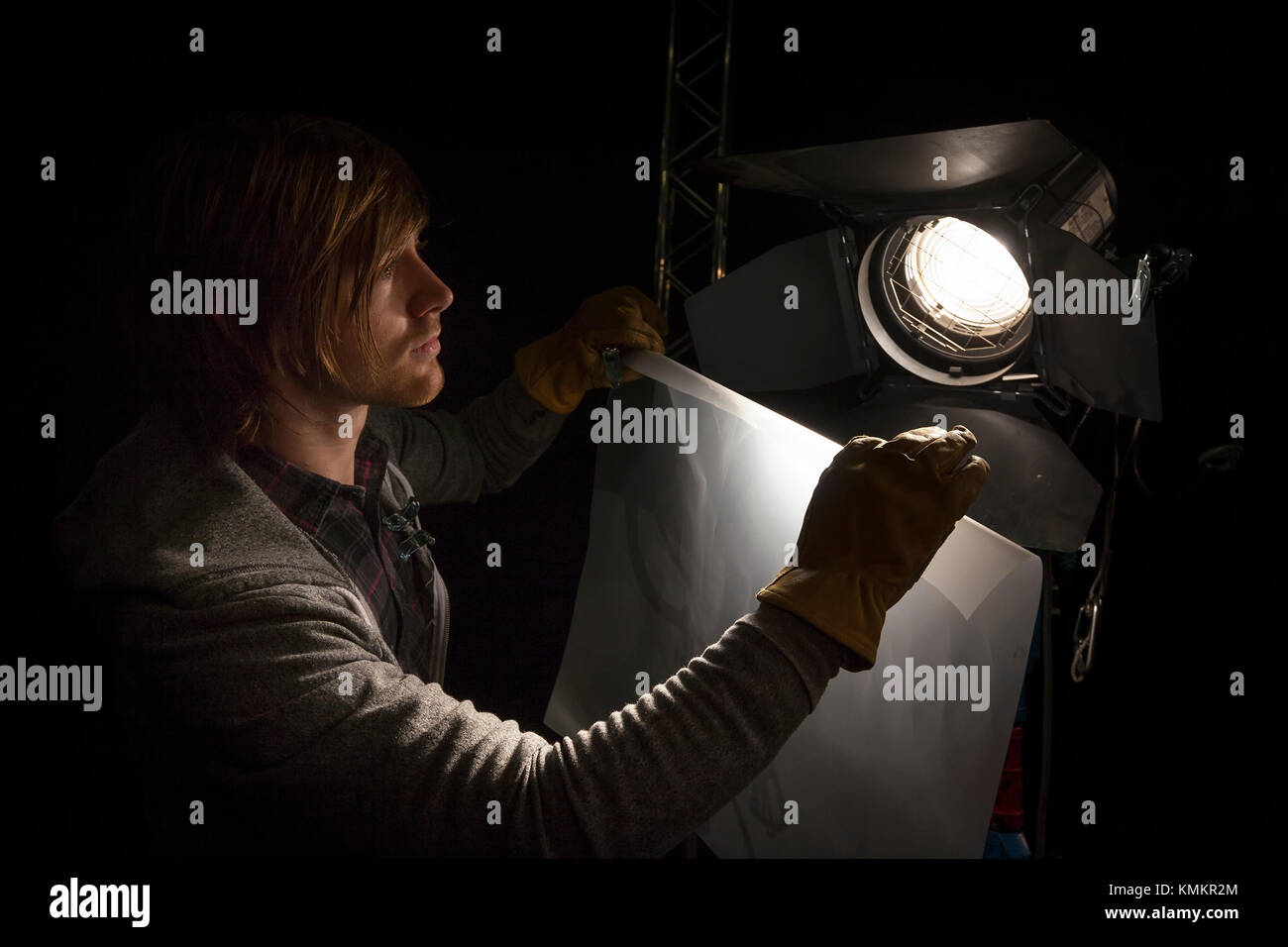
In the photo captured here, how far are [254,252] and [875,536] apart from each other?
935 millimetres

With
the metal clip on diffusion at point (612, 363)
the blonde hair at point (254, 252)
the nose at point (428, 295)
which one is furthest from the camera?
the metal clip on diffusion at point (612, 363)

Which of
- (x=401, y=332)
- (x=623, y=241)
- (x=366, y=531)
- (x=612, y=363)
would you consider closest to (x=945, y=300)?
(x=612, y=363)

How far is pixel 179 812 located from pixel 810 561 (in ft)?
3.11

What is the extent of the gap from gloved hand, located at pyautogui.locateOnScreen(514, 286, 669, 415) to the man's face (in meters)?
0.30

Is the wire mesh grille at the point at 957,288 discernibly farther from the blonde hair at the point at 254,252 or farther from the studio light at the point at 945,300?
the blonde hair at the point at 254,252

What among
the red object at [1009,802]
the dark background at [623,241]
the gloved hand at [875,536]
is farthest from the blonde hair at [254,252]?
the red object at [1009,802]

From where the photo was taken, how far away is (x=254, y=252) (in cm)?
143

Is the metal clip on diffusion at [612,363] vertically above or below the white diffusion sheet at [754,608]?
above

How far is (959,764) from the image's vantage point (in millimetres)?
1339

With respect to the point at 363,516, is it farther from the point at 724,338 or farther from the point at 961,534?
the point at 961,534

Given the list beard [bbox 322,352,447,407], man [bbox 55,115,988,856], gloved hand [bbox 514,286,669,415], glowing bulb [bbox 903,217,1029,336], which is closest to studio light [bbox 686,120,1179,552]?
glowing bulb [bbox 903,217,1029,336]

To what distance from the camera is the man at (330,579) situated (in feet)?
3.94

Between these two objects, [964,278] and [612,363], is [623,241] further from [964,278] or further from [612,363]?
[964,278]

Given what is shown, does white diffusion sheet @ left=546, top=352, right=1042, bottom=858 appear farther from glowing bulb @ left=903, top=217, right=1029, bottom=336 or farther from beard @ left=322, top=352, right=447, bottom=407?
beard @ left=322, top=352, right=447, bottom=407
